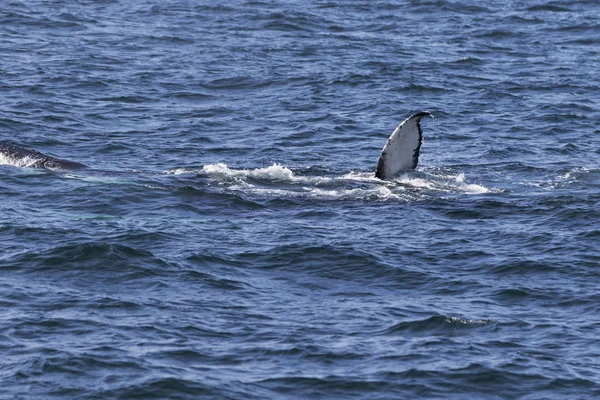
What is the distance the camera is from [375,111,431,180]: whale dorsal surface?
22.9 meters

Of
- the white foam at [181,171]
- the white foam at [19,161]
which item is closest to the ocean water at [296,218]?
the white foam at [181,171]

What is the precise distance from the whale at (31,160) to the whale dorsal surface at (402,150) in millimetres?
6350

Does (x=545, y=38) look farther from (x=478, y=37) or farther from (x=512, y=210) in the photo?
Answer: (x=512, y=210)

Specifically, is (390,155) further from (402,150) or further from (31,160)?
(31,160)

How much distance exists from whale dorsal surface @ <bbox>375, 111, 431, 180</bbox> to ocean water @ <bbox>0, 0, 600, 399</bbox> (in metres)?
0.36

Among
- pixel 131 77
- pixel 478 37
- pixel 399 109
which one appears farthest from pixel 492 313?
pixel 478 37

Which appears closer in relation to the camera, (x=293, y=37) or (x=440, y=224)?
(x=440, y=224)

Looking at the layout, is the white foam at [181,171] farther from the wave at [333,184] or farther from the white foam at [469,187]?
the white foam at [469,187]

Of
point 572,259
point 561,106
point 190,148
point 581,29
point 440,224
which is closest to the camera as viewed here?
point 572,259

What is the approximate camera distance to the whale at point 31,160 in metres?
25.5

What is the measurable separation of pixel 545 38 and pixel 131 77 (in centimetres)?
1458

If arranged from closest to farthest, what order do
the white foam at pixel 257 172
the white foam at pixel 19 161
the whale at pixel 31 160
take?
the white foam at pixel 257 172, the whale at pixel 31 160, the white foam at pixel 19 161

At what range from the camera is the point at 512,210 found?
22969mm

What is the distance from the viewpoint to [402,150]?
76.9 ft
